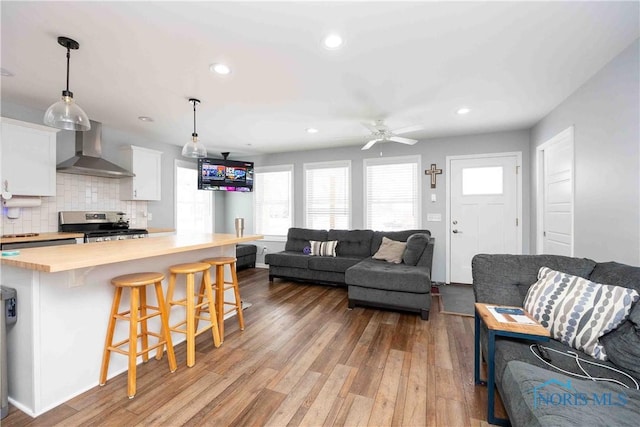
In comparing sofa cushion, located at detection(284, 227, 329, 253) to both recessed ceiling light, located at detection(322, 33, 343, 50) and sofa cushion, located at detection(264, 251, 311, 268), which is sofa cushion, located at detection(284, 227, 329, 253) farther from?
recessed ceiling light, located at detection(322, 33, 343, 50)

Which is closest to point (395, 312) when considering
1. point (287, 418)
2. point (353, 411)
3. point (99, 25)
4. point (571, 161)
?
point (353, 411)

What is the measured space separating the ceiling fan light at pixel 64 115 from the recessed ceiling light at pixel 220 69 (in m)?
1.03

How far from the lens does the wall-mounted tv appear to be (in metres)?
5.10

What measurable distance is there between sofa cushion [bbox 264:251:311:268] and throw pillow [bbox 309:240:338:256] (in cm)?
24

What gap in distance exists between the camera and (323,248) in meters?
4.87

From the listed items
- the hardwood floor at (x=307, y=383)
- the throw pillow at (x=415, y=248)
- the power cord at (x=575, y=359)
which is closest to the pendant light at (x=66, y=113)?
the hardwood floor at (x=307, y=383)

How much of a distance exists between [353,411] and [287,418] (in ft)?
1.35

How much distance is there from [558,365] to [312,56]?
8.36ft

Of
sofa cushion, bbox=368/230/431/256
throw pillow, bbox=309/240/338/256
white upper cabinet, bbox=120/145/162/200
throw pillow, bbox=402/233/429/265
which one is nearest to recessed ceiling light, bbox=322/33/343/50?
throw pillow, bbox=402/233/429/265

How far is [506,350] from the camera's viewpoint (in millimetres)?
1562

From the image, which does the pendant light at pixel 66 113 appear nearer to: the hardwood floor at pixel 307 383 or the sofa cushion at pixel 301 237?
the hardwood floor at pixel 307 383

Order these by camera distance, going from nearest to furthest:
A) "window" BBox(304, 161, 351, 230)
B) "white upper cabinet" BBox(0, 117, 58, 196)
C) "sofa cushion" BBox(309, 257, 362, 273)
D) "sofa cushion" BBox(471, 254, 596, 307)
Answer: "sofa cushion" BBox(471, 254, 596, 307), "white upper cabinet" BBox(0, 117, 58, 196), "sofa cushion" BBox(309, 257, 362, 273), "window" BBox(304, 161, 351, 230)

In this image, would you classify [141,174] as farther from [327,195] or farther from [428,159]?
[428,159]

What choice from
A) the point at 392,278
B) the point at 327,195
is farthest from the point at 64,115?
the point at 327,195
